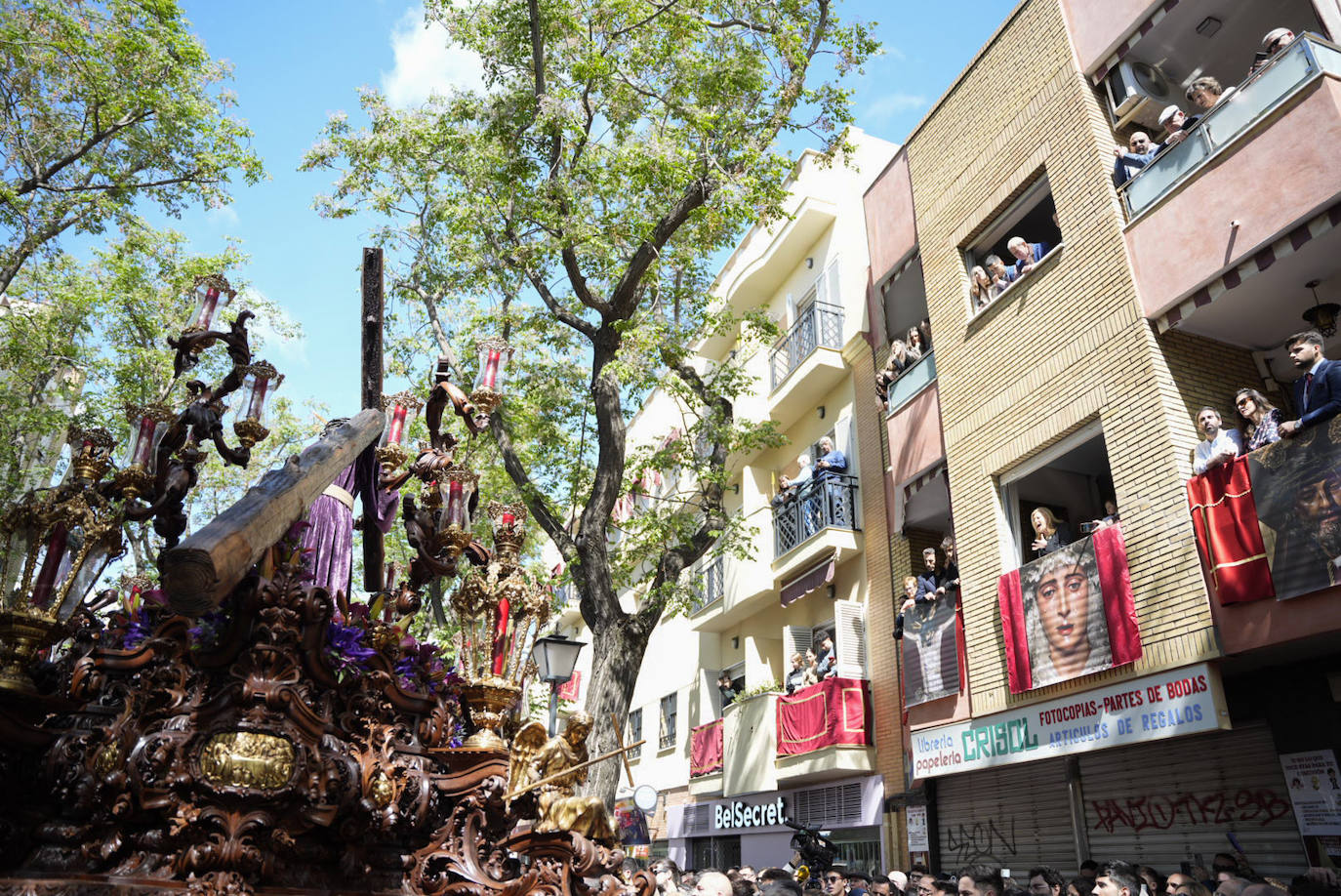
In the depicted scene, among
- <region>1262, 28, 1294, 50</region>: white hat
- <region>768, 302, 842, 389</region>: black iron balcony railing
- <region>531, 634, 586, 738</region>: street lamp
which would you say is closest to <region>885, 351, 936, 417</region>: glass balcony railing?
<region>768, 302, 842, 389</region>: black iron balcony railing

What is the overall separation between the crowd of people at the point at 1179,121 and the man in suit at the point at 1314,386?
279cm

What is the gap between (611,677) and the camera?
11.8m

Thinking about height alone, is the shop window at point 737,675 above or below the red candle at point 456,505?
above

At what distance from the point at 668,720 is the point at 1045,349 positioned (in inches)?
633

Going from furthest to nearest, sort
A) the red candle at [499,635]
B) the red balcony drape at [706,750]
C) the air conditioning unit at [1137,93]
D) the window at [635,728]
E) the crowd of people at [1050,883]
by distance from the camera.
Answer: the window at [635,728], the red balcony drape at [706,750], the air conditioning unit at [1137,93], the crowd of people at [1050,883], the red candle at [499,635]

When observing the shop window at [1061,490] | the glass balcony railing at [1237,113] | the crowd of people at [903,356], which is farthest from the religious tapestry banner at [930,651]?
the glass balcony railing at [1237,113]

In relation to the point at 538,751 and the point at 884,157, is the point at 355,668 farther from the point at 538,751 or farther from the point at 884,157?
the point at 884,157

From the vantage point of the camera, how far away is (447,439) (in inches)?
182

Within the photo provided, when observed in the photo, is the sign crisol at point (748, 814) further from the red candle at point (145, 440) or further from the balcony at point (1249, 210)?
the red candle at point (145, 440)

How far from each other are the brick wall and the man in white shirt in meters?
0.35

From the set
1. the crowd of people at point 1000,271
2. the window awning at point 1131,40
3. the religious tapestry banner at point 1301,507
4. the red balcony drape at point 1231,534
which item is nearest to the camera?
the religious tapestry banner at point 1301,507

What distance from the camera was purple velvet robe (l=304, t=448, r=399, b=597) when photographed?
4.41m

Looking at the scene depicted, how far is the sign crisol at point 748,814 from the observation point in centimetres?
1659

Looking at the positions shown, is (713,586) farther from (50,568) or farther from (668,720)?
(50,568)
